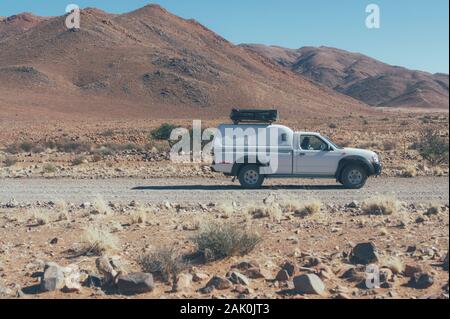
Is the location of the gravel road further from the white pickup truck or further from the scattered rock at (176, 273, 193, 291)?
the scattered rock at (176, 273, 193, 291)

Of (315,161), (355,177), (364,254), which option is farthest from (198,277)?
(355,177)

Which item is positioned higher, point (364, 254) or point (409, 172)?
point (409, 172)

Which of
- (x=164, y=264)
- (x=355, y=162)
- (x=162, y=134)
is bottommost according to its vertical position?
(x=164, y=264)

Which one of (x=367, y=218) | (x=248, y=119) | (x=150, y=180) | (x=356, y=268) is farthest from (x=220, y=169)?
(x=356, y=268)

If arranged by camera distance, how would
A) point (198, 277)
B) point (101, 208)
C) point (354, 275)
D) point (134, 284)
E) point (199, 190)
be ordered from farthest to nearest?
point (199, 190), point (101, 208), point (198, 277), point (354, 275), point (134, 284)

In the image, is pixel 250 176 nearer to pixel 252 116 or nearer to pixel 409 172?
pixel 252 116

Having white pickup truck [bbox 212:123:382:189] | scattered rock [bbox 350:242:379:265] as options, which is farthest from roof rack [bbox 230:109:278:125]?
scattered rock [bbox 350:242:379:265]

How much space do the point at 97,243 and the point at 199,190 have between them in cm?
788

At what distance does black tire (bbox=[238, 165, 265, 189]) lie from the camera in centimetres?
1823

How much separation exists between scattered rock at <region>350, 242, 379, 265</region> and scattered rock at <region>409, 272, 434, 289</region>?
2.84 feet

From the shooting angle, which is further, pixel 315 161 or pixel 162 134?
pixel 162 134

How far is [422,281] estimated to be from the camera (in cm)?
853

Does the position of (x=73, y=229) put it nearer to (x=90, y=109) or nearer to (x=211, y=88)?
(x=90, y=109)

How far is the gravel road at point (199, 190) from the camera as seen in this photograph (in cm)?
1620
